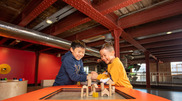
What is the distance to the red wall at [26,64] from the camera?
7.31 metres

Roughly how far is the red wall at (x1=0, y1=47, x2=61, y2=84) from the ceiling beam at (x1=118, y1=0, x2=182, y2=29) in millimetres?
7015

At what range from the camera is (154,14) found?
340 centimetres

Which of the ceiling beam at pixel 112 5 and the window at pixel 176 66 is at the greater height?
the ceiling beam at pixel 112 5

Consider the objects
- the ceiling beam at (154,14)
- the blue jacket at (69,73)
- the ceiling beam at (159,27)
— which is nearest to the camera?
the blue jacket at (69,73)

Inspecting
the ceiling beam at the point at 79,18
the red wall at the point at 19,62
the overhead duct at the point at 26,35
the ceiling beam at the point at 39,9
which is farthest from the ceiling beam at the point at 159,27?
the red wall at the point at 19,62

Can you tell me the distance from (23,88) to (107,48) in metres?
4.27

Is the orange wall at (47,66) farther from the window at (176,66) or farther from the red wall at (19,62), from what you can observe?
the window at (176,66)

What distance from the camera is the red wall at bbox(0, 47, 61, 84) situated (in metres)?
7.31

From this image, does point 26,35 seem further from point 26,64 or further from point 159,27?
point 26,64

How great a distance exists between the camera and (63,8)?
3.50 metres

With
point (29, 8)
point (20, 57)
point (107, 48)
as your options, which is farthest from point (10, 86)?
point (20, 57)

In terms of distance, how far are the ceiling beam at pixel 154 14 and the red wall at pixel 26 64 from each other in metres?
7.02

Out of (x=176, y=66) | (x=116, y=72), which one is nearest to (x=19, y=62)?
(x=116, y=72)

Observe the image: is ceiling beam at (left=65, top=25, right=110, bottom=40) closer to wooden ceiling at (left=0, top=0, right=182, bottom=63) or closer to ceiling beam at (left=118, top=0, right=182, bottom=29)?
wooden ceiling at (left=0, top=0, right=182, bottom=63)
